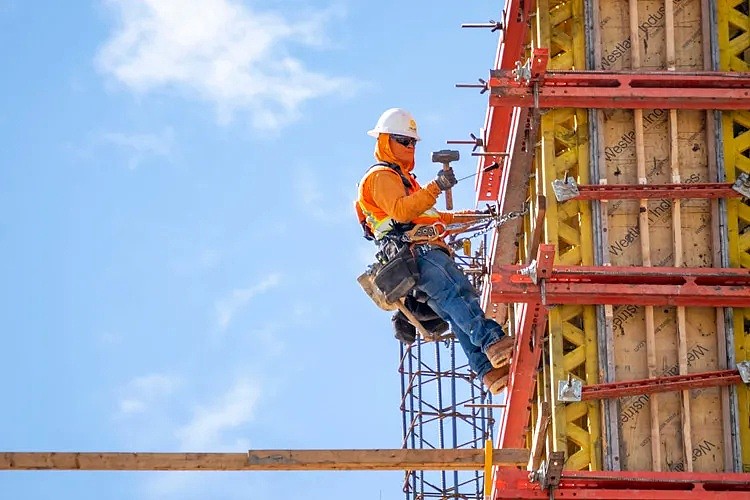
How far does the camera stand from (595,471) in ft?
72.2

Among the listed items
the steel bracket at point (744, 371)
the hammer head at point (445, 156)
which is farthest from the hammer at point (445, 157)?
the steel bracket at point (744, 371)

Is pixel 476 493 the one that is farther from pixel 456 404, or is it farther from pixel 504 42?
pixel 504 42

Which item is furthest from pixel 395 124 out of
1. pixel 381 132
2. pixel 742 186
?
pixel 742 186

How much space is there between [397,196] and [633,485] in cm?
456

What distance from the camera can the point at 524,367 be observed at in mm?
23562

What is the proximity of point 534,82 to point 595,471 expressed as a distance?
412cm

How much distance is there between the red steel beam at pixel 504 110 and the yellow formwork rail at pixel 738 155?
86.0 inches

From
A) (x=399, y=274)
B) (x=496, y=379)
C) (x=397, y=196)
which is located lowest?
(x=496, y=379)

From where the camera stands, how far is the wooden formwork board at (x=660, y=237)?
2231cm

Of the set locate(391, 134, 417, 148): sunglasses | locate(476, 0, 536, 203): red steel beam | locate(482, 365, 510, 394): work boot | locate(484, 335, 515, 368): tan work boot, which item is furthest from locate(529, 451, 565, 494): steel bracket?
locate(391, 134, 417, 148): sunglasses

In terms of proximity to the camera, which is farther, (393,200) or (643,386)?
(393,200)

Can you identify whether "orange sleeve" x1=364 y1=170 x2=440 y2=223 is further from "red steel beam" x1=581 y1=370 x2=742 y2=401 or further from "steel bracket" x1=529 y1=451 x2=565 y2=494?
"steel bracket" x1=529 y1=451 x2=565 y2=494

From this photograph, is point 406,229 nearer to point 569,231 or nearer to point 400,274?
point 400,274

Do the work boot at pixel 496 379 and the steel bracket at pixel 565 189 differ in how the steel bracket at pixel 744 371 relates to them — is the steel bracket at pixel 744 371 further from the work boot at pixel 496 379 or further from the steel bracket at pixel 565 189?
the work boot at pixel 496 379
